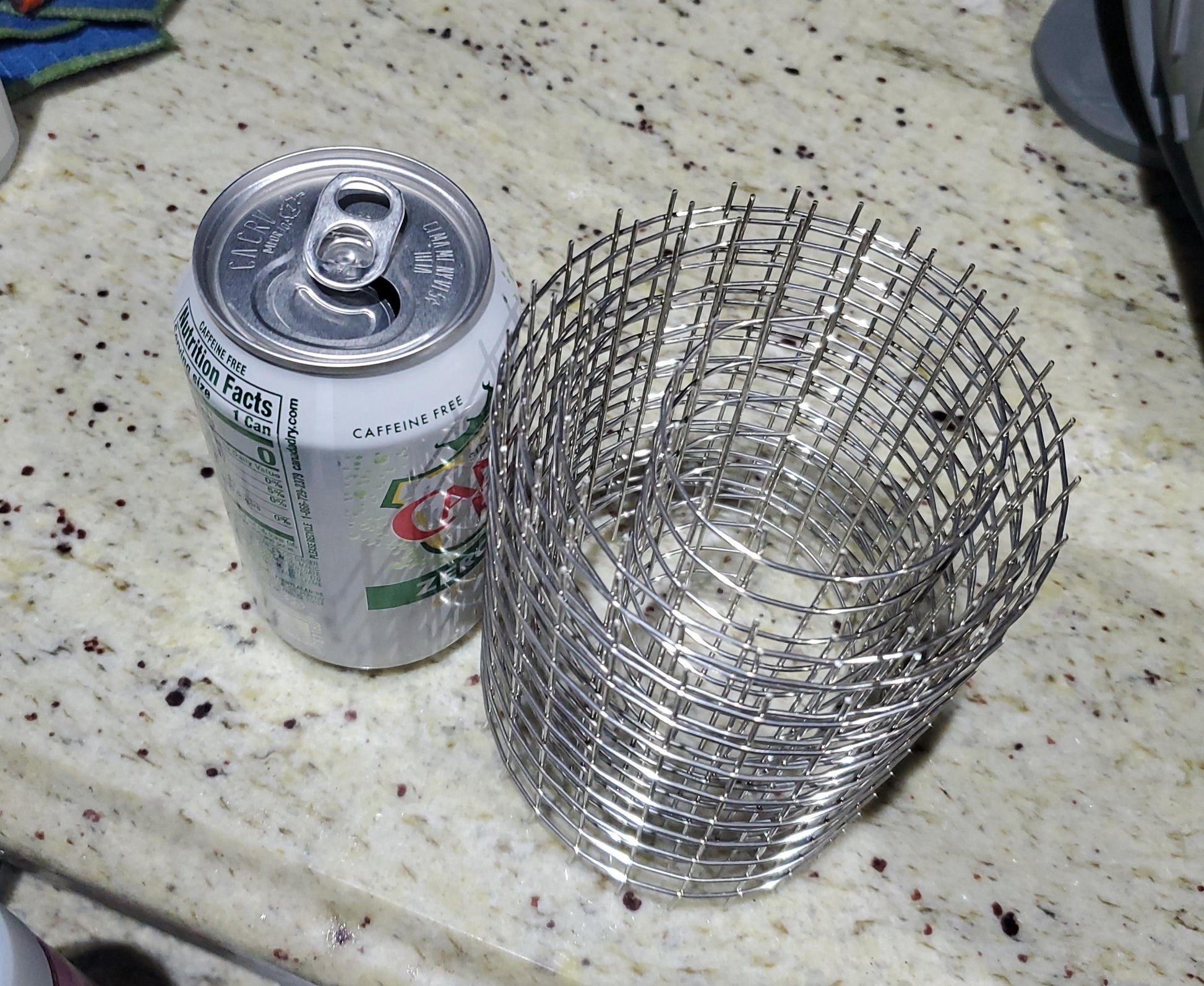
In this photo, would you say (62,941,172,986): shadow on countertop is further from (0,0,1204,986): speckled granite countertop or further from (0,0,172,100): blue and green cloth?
(0,0,172,100): blue and green cloth

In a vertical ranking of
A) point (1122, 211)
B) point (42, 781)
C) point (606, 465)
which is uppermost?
point (1122, 211)

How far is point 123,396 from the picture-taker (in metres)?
0.60

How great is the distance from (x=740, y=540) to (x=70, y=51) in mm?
488

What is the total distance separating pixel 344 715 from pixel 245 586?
0.08 m

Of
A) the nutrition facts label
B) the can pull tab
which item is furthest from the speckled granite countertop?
the can pull tab

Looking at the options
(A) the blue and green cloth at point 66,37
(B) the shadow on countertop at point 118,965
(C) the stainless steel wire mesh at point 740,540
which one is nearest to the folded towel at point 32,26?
(A) the blue and green cloth at point 66,37

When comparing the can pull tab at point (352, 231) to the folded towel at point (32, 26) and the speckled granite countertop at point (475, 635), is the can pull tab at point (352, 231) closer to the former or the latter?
the speckled granite countertop at point (475, 635)

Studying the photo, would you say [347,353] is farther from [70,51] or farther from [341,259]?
[70,51]

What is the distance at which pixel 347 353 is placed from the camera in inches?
15.1

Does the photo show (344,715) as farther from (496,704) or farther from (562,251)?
(562,251)

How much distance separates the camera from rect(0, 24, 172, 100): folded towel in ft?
2.21

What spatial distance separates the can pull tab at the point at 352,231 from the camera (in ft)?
1.30

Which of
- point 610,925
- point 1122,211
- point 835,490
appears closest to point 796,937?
point 610,925

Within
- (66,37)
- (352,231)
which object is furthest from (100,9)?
(352,231)
